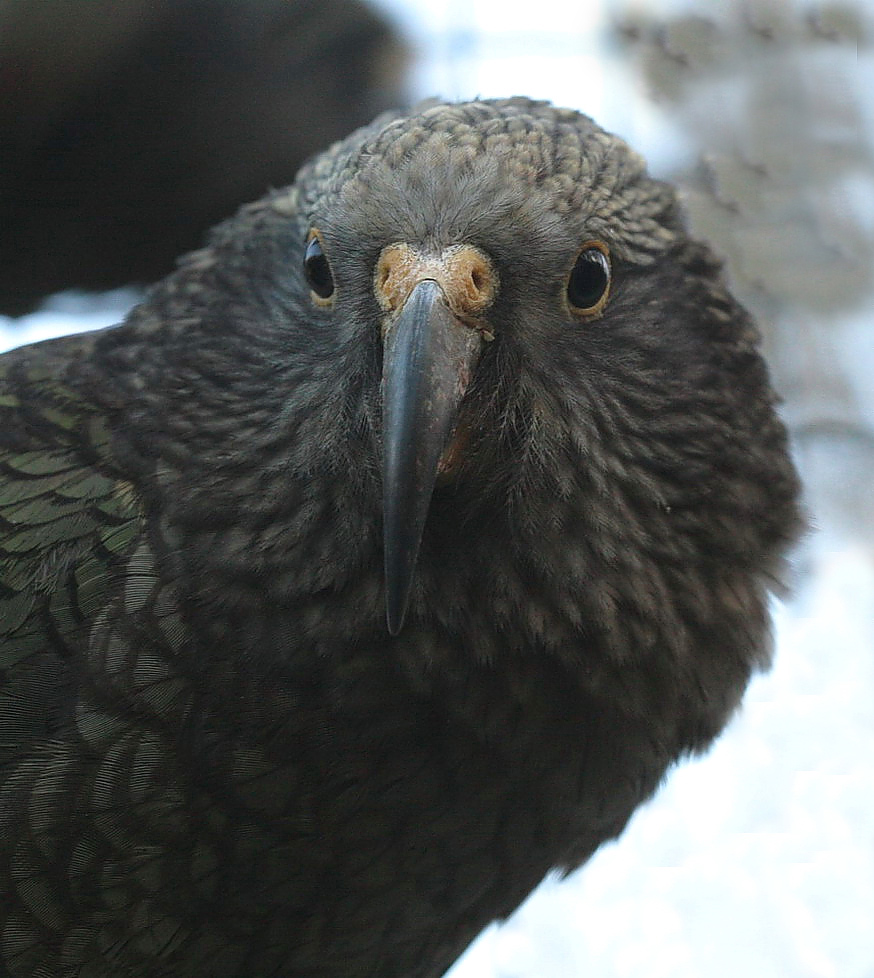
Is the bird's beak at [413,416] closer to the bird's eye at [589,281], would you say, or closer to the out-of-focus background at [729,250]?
the bird's eye at [589,281]

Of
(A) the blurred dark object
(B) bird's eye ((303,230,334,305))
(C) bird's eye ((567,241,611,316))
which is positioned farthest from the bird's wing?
(A) the blurred dark object

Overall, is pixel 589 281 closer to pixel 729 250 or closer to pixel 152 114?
pixel 729 250

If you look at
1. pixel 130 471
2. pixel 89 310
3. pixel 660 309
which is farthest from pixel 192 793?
pixel 89 310

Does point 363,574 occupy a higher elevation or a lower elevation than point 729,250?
lower

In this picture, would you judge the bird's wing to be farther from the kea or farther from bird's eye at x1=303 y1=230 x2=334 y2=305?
bird's eye at x1=303 y1=230 x2=334 y2=305

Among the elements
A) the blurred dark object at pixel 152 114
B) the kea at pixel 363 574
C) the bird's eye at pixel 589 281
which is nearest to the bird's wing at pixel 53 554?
the kea at pixel 363 574

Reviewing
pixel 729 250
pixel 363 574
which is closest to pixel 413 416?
pixel 363 574
